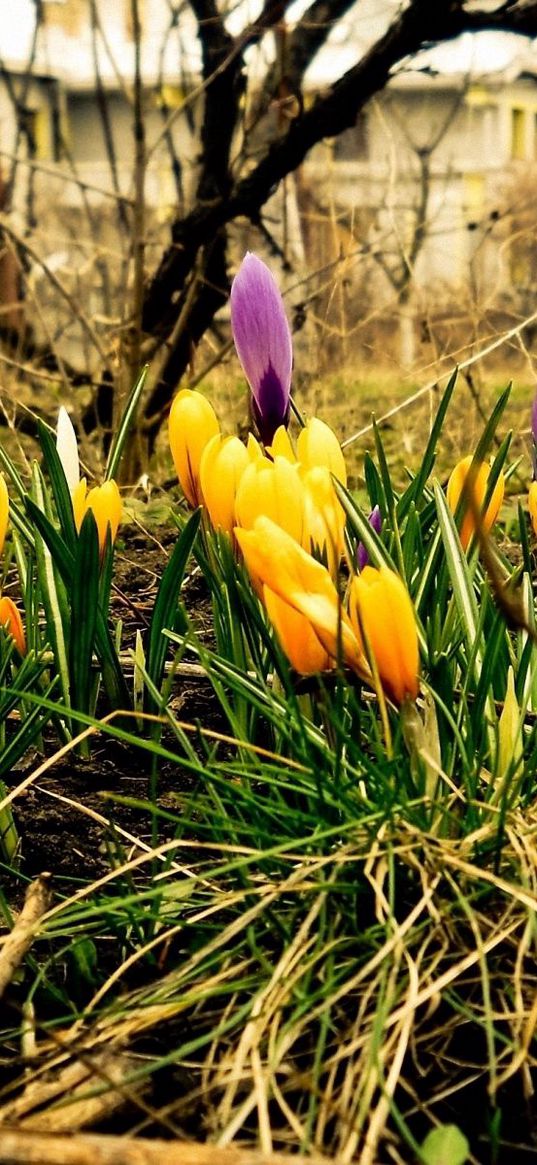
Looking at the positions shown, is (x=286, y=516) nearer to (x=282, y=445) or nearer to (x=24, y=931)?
(x=282, y=445)

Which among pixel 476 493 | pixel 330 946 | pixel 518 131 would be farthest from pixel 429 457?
pixel 518 131

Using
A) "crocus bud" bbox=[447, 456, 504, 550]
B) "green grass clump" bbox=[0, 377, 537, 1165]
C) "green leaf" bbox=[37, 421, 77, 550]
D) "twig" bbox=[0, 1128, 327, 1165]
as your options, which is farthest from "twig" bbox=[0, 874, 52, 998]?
"crocus bud" bbox=[447, 456, 504, 550]

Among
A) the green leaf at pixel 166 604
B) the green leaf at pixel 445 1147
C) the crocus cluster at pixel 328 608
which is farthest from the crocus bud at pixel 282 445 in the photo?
the green leaf at pixel 445 1147

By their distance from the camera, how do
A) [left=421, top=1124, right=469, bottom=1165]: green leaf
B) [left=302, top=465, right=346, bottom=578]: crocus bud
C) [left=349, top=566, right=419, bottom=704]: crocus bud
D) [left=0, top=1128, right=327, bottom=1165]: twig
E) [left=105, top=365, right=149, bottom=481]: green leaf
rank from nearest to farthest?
[left=0, top=1128, right=327, bottom=1165]: twig < [left=421, top=1124, right=469, bottom=1165]: green leaf < [left=349, top=566, right=419, bottom=704]: crocus bud < [left=302, top=465, right=346, bottom=578]: crocus bud < [left=105, top=365, right=149, bottom=481]: green leaf

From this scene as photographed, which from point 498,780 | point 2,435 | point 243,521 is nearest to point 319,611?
point 243,521

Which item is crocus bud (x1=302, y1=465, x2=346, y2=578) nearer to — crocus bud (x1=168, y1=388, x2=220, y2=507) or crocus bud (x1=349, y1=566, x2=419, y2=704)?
crocus bud (x1=349, y1=566, x2=419, y2=704)

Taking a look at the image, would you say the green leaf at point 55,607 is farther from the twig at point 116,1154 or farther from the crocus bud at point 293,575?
the twig at point 116,1154

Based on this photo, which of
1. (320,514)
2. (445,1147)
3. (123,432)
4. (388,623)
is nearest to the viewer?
(445,1147)
